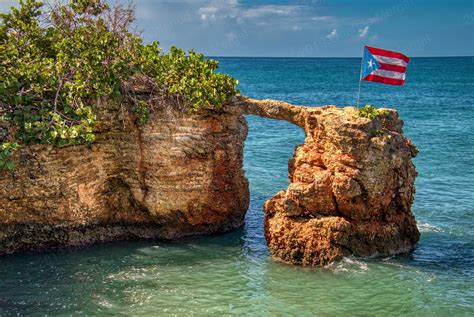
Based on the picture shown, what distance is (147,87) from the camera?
62.4ft

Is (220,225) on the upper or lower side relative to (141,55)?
lower

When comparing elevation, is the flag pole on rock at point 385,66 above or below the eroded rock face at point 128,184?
above

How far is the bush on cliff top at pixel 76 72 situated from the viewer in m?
16.8

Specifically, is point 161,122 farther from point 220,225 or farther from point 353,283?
point 353,283

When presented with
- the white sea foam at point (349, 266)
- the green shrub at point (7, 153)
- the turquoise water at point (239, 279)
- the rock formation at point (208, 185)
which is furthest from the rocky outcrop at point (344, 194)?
the green shrub at point (7, 153)

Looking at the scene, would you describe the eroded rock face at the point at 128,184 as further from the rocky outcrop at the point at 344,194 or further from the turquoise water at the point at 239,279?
the rocky outcrop at the point at 344,194

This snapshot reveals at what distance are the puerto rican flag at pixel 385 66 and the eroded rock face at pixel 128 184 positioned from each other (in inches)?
188

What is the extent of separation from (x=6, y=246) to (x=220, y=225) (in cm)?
707

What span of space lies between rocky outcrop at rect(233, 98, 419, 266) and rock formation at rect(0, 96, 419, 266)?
0.03 meters

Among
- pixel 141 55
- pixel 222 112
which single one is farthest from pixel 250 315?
pixel 141 55

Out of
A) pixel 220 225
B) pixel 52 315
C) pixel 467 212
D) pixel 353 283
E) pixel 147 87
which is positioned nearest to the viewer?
pixel 52 315

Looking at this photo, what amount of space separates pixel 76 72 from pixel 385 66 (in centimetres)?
979

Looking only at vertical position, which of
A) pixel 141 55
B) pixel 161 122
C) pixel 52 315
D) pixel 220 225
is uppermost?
pixel 141 55

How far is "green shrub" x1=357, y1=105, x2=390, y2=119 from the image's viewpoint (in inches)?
693
